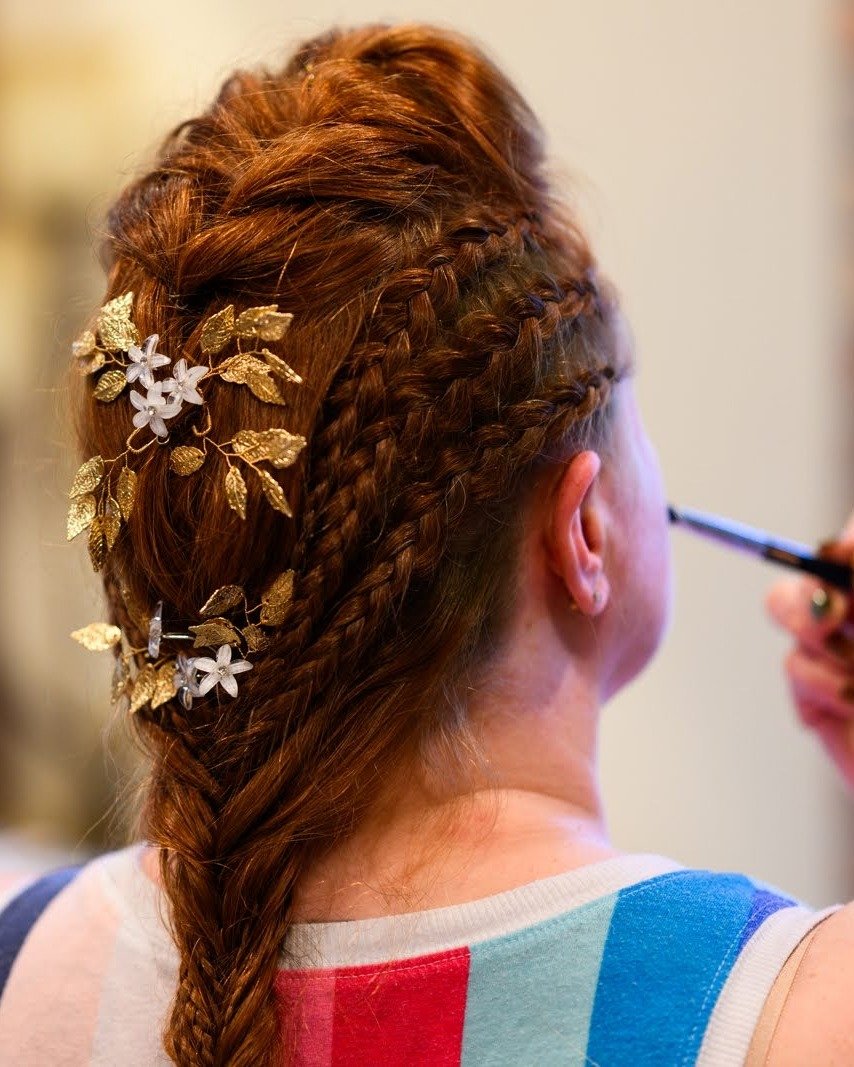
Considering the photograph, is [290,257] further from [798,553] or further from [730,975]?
[798,553]

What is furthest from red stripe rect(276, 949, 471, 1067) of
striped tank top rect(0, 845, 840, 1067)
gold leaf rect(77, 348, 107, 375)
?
gold leaf rect(77, 348, 107, 375)

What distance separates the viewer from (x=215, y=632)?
662mm

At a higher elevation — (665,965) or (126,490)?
(126,490)

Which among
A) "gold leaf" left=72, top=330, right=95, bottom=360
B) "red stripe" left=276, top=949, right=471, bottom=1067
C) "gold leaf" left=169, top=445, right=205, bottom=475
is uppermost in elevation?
"gold leaf" left=72, top=330, right=95, bottom=360

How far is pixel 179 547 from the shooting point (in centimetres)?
67

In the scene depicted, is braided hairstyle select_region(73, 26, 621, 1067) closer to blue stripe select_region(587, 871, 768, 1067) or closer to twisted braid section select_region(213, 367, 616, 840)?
twisted braid section select_region(213, 367, 616, 840)

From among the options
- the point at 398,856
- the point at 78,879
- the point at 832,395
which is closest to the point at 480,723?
the point at 398,856

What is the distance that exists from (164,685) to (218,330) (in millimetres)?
209

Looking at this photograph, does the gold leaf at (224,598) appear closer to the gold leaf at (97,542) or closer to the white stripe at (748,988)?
the gold leaf at (97,542)

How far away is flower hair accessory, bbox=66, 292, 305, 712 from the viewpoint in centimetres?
65

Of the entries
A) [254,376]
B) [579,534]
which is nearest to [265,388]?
[254,376]

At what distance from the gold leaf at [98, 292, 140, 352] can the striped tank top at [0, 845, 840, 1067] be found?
34 centimetres

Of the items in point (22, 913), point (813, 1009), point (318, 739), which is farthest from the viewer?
point (22, 913)

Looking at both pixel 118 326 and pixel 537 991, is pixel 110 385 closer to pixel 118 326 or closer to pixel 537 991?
pixel 118 326
